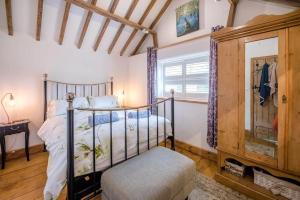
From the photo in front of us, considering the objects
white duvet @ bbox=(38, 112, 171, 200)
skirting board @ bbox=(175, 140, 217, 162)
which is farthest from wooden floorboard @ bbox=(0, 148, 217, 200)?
white duvet @ bbox=(38, 112, 171, 200)

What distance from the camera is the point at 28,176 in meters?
2.29

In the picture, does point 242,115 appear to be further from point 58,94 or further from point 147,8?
point 58,94

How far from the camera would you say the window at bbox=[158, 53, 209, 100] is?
3045 mm

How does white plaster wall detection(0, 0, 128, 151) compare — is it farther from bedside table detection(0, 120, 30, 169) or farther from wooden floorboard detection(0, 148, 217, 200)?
wooden floorboard detection(0, 148, 217, 200)

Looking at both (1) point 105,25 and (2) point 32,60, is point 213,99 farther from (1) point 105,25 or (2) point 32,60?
(2) point 32,60

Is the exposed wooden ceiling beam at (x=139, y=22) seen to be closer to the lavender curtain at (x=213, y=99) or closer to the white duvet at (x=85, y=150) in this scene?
the lavender curtain at (x=213, y=99)

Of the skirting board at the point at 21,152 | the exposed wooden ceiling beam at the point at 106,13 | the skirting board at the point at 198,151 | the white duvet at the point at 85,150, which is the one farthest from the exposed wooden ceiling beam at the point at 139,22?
the skirting board at the point at 21,152

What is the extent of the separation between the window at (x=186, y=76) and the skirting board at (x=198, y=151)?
96cm

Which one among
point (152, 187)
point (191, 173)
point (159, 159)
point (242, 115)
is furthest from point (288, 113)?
point (152, 187)

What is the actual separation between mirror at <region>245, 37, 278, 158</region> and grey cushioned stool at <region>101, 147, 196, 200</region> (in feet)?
2.77

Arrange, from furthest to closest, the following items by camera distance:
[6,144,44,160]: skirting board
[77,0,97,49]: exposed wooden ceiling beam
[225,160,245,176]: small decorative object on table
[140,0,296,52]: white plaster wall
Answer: [77,0,97,49]: exposed wooden ceiling beam, [6,144,44,160]: skirting board, [140,0,296,52]: white plaster wall, [225,160,245,176]: small decorative object on table

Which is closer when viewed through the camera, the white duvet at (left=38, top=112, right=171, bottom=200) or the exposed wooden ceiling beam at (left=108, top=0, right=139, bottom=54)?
the white duvet at (left=38, top=112, right=171, bottom=200)

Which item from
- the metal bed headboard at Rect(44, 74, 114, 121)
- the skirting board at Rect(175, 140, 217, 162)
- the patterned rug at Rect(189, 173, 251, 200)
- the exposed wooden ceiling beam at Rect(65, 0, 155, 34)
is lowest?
the patterned rug at Rect(189, 173, 251, 200)

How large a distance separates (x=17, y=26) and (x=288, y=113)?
412 centimetres
